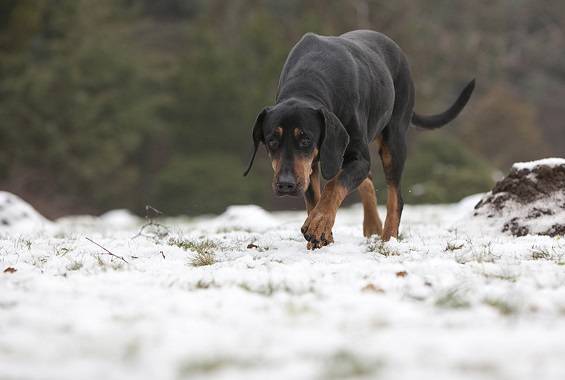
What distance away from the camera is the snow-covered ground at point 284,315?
2135mm

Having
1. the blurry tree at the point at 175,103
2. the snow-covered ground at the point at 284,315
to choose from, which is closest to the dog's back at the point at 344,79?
the snow-covered ground at the point at 284,315

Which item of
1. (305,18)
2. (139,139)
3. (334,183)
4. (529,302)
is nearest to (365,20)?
(305,18)

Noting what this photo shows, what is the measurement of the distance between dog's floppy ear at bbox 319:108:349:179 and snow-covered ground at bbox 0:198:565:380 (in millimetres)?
653

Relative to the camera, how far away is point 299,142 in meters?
4.83

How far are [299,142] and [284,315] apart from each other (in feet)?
7.37

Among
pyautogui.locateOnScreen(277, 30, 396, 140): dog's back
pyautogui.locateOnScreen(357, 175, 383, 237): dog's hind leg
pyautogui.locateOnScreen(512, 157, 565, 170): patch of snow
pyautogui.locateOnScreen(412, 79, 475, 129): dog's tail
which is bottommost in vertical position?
pyautogui.locateOnScreen(357, 175, 383, 237): dog's hind leg

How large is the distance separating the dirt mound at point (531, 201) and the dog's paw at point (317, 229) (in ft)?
6.17

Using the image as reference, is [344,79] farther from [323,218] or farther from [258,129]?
[323,218]

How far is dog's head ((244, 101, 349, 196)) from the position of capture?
472 cm

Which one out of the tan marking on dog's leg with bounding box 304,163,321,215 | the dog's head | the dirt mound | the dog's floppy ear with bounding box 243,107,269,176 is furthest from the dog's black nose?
the dirt mound

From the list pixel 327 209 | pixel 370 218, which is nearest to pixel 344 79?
pixel 327 209

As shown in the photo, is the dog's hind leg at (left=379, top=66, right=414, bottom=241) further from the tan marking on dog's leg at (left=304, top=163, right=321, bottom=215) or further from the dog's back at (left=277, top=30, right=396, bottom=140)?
the tan marking on dog's leg at (left=304, top=163, right=321, bottom=215)

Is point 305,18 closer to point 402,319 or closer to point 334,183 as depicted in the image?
point 334,183

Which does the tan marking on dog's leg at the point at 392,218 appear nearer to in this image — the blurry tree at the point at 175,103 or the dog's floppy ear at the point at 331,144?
the dog's floppy ear at the point at 331,144
